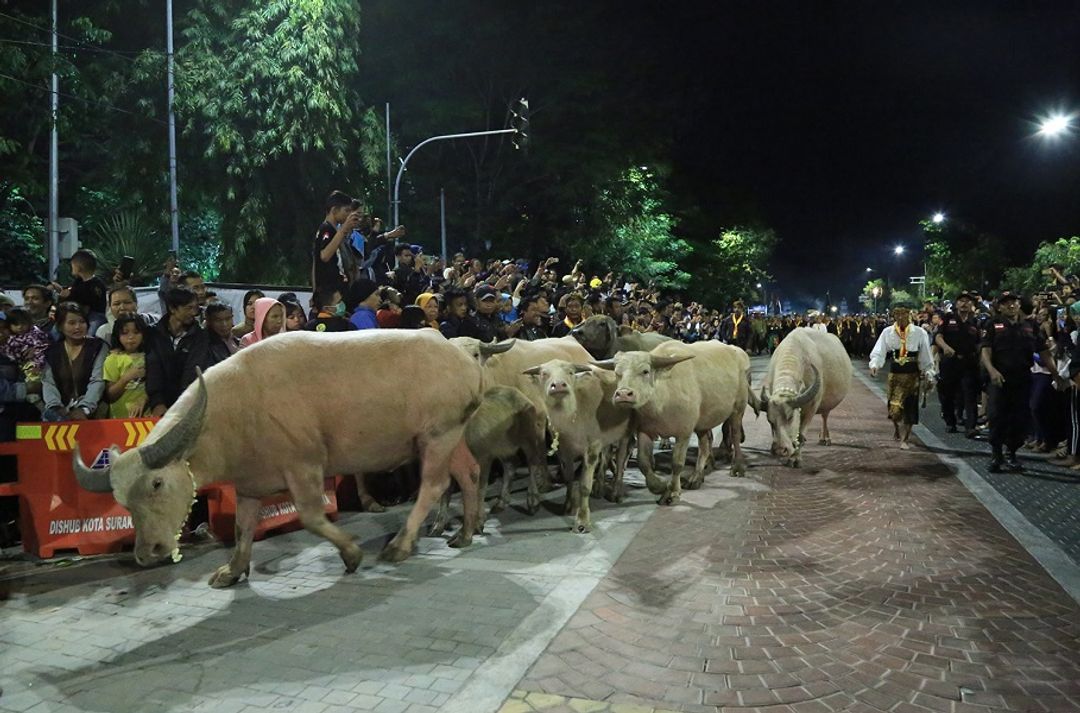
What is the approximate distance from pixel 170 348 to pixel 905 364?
34.8ft

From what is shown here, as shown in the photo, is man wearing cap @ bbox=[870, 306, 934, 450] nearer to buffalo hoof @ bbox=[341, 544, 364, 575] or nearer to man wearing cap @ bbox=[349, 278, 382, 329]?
man wearing cap @ bbox=[349, 278, 382, 329]

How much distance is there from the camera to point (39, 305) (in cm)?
828

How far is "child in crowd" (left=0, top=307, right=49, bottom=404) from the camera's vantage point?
24.0 ft

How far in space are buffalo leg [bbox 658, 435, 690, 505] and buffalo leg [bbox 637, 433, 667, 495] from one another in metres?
0.10

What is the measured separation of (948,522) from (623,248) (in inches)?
1076

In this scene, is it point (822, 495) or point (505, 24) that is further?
point (505, 24)

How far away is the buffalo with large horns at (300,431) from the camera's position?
5328 mm

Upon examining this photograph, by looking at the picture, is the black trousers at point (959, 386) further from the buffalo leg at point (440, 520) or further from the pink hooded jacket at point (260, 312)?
the pink hooded jacket at point (260, 312)

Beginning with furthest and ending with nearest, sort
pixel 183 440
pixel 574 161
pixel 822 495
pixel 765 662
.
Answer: pixel 574 161
pixel 822 495
pixel 183 440
pixel 765 662

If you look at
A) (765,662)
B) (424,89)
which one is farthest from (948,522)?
(424,89)

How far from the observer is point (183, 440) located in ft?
17.5

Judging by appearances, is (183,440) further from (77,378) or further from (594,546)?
(594,546)

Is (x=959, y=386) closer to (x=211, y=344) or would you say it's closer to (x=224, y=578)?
(x=211, y=344)

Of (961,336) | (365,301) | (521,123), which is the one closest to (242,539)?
(365,301)
